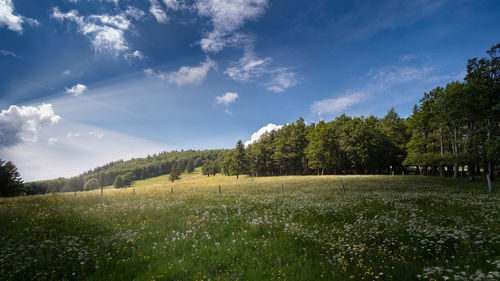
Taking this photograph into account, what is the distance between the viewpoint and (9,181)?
43156 mm

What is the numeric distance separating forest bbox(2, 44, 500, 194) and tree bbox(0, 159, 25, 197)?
2130 cm

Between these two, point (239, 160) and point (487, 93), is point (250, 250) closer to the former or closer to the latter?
point (487, 93)

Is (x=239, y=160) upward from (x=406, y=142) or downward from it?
downward

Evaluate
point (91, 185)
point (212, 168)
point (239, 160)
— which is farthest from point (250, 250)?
point (91, 185)

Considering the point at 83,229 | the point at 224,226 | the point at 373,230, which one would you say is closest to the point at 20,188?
the point at 83,229

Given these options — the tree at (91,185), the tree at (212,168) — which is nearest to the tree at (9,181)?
the tree at (91,185)

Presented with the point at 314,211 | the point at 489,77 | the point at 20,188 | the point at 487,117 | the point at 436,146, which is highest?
the point at 489,77

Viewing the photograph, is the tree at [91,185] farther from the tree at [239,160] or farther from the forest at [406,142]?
the tree at [239,160]

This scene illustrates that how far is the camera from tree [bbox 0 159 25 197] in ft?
122

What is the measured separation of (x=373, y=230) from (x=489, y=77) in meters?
41.1

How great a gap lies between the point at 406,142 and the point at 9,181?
103 m

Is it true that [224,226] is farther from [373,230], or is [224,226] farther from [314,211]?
[373,230]

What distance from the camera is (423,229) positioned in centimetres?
842

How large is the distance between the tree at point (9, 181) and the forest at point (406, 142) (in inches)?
838
